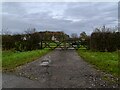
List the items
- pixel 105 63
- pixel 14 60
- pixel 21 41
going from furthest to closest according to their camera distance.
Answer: pixel 21 41
pixel 14 60
pixel 105 63

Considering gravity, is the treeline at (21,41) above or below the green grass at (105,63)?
above

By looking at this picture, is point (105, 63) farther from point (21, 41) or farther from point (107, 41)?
point (21, 41)

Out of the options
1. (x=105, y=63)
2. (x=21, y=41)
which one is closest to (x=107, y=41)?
(x=21, y=41)

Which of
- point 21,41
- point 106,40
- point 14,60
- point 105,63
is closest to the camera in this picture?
point 105,63

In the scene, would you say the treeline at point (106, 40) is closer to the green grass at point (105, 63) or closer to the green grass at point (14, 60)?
the green grass at point (105, 63)

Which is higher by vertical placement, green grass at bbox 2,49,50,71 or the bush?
the bush

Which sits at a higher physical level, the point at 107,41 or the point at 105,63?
the point at 107,41

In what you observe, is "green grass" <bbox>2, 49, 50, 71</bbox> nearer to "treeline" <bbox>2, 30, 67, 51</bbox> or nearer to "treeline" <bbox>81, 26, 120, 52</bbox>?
"treeline" <bbox>2, 30, 67, 51</bbox>

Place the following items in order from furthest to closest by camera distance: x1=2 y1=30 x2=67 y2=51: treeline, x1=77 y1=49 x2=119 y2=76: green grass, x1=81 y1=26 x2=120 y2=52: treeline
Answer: x1=2 y1=30 x2=67 y2=51: treeline → x1=81 y1=26 x2=120 y2=52: treeline → x1=77 y1=49 x2=119 y2=76: green grass

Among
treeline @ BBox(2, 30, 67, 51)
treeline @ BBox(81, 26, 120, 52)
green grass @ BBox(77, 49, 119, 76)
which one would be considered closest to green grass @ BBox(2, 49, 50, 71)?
green grass @ BBox(77, 49, 119, 76)

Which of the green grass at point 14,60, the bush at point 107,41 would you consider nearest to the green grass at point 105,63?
the green grass at point 14,60

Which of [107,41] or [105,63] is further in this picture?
[107,41]

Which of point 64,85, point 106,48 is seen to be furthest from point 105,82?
point 106,48

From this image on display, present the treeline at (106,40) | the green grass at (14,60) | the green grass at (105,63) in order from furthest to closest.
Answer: the treeline at (106,40) < the green grass at (14,60) < the green grass at (105,63)
